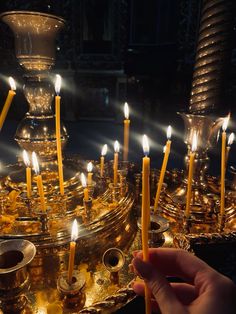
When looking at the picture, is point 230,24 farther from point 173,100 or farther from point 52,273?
point 173,100

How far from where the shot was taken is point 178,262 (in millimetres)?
921

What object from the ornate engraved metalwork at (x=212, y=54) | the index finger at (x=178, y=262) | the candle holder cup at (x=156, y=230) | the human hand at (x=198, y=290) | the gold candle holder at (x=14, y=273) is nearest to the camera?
the human hand at (x=198, y=290)

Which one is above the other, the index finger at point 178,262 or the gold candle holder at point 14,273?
the index finger at point 178,262

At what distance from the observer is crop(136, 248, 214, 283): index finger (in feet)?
2.86

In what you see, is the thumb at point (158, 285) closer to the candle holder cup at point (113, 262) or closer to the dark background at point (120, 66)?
the candle holder cup at point (113, 262)

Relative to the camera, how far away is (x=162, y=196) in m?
1.95

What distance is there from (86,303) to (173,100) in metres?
7.23

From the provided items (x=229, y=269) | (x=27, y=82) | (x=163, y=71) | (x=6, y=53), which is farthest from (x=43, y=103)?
(x=6, y=53)

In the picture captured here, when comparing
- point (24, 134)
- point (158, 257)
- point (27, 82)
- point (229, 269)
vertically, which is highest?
point (27, 82)

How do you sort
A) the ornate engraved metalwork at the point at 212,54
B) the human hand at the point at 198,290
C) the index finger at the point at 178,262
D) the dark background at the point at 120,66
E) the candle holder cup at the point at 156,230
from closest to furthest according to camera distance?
1. the human hand at the point at 198,290
2. the index finger at the point at 178,262
3. the candle holder cup at the point at 156,230
4. the ornate engraved metalwork at the point at 212,54
5. the dark background at the point at 120,66

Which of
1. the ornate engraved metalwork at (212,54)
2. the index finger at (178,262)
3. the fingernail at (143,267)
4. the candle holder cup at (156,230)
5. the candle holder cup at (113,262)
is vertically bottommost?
the candle holder cup at (113,262)

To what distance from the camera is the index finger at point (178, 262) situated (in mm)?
872

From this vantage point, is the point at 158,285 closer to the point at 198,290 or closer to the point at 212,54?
the point at 198,290

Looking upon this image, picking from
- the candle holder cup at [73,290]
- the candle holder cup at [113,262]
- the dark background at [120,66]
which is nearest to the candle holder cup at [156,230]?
the candle holder cup at [113,262]
